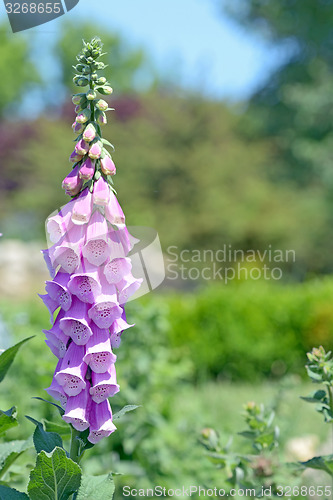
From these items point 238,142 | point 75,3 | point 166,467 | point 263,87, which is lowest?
point 166,467

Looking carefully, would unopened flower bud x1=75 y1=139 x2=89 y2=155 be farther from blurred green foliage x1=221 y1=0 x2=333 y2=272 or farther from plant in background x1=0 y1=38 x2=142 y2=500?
blurred green foliage x1=221 y1=0 x2=333 y2=272

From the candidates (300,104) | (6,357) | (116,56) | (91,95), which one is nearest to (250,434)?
(6,357)

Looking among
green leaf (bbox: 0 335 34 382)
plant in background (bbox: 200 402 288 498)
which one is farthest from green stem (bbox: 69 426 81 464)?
plant in background (bbox: 200 402 288 498)

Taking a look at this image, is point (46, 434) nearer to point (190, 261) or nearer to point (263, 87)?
point (190, 261)

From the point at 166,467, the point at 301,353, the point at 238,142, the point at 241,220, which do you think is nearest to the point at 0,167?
the point at 238,142

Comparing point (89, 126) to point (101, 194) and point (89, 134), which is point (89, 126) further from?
point (101, 194)

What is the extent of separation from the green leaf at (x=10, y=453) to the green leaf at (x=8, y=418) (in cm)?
14

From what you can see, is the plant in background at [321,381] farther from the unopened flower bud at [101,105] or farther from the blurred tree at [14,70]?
the blurred tree at [14,70]

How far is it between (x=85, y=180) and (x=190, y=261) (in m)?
16.7

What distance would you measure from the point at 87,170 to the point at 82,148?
0.05 m

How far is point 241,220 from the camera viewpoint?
1756 centimetres

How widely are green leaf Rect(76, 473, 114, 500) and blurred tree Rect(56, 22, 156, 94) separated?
4026cm

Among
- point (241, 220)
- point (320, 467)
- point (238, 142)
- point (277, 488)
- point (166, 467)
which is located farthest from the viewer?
point (238, 142)

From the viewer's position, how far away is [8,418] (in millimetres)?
1359
